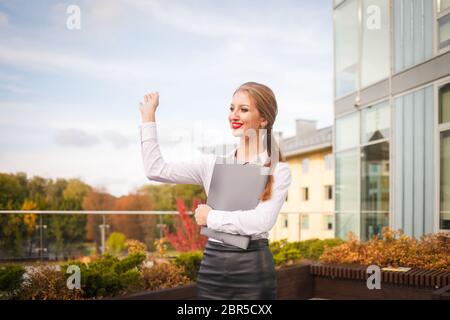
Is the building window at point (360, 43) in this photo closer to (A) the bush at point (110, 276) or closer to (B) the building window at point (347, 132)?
(B) the building window at point (347, 132)

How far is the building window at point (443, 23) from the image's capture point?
185 inches

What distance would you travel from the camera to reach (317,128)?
20969 millimetres

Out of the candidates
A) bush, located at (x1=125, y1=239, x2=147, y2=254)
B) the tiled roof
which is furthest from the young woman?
the tiled roof

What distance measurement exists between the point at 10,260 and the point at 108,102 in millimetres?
2646

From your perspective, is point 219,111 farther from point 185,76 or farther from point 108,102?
point 108,102

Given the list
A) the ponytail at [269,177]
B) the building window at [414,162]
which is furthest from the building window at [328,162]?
the ponytail at [269,177]

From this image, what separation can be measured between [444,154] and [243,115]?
4.22 meters

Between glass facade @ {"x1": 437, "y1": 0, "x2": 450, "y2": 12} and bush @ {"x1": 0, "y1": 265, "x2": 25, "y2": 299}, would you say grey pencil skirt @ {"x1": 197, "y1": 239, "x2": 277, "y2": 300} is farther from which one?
glass facade @ {"x1": 437, "y1": 0, "x2": 450, "y2": 12}

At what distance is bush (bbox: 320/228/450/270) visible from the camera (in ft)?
13.7

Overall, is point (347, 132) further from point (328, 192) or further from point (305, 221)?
point (328, 192)

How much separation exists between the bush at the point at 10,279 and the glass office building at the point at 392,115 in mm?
4458

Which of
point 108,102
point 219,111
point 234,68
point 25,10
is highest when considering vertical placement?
point 25,10
